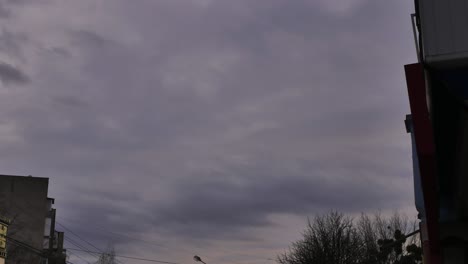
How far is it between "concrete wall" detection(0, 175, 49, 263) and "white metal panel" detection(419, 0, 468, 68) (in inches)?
2113

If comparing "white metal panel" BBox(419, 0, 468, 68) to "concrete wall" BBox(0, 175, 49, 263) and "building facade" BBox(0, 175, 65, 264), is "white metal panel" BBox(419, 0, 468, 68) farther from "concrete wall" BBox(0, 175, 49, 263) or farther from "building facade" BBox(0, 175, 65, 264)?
"concrete wall" BBox(0, 175, 49, 263)

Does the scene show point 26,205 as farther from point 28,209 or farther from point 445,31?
point 445,31

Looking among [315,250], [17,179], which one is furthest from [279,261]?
[17,179]

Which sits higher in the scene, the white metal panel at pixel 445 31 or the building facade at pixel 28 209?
the building facade at pixel 28 209

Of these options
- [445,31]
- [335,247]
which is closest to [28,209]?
[335,247]

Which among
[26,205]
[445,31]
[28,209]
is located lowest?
[445,31]

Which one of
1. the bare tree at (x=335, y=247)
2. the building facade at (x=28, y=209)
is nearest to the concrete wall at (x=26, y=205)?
the building facade at (x=28, y=209)

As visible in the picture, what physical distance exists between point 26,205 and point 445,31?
55.8 metres

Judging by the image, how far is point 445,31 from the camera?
6.90 m

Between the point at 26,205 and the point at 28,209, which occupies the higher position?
the point at 26,205

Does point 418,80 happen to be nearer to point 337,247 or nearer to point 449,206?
point 449,206

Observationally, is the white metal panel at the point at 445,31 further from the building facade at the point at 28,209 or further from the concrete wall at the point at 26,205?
the concrete wall at the point at 26,205

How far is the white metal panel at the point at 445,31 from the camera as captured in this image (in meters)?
6.74

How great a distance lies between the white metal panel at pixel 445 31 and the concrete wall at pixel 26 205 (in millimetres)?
53666
